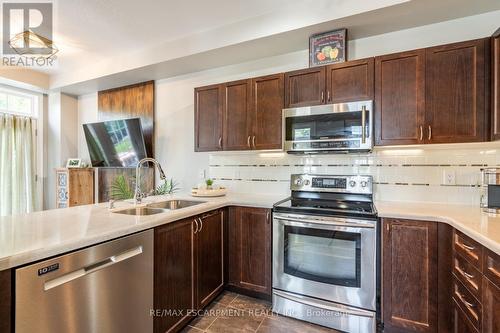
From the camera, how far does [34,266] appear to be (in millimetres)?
1022

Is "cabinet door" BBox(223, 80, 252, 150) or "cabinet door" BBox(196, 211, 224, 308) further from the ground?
"cabinet door" BBox(223, 80, 252, 150)

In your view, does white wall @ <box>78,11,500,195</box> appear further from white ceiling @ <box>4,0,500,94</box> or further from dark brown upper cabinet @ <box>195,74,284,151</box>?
dark brown upper cabinet @ <box>195,74,284,151</box>

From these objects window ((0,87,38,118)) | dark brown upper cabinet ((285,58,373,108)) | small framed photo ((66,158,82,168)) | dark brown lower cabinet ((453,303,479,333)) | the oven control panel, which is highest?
window ((0,87,38,118))

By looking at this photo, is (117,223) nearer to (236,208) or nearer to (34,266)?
(34,266)

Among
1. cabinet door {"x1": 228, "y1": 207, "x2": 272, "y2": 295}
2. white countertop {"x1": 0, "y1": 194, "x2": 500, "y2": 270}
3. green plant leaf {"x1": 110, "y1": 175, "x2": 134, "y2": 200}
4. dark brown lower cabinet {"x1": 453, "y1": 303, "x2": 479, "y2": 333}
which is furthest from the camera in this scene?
green plant leaf {"x1": 110, "y1": 175, "x2": 134, "y2": 200}

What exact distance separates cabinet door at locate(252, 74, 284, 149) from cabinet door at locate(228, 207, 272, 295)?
0.71 metres

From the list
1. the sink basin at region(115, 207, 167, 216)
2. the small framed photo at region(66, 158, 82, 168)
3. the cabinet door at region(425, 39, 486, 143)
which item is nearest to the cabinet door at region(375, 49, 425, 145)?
the cabinet door at region(425, 39, 486, 143)

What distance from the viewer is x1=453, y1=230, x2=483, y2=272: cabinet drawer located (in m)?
1.29

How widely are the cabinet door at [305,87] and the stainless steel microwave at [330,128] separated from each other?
3.6 inches

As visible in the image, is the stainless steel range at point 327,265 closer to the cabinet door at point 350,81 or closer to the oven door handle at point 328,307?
the oven door handle at point 328,307

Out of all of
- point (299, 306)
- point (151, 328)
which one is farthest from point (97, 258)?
point (299, 306)

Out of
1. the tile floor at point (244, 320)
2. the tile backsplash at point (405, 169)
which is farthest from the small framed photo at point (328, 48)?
the tile floor at point (244, 320)

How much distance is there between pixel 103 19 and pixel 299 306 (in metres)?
3.30

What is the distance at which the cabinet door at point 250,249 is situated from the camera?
2.29 m
